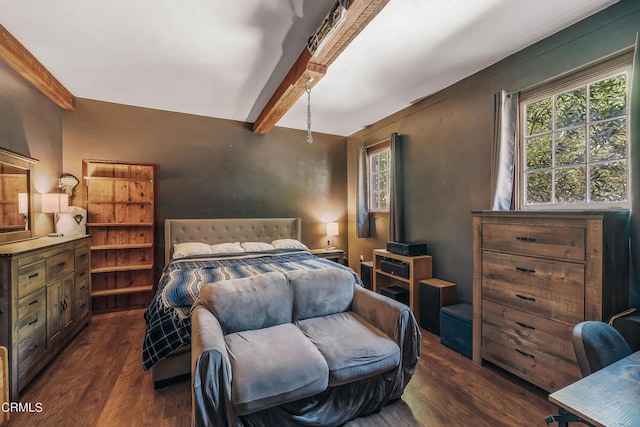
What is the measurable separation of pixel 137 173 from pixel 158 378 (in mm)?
2883

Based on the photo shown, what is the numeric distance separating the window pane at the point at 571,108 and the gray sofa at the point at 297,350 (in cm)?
204

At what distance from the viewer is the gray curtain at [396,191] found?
3668 mm

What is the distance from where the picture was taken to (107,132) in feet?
11.5

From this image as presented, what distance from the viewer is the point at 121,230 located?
369 centimetres

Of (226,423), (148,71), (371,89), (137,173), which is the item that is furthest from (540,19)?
(137,173)

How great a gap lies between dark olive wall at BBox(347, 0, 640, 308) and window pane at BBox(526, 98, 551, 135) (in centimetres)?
20

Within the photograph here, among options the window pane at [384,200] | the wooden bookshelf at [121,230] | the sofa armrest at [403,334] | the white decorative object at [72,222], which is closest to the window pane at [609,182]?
the sofa armrest at [403,334]

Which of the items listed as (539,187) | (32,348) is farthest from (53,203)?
(539,187)

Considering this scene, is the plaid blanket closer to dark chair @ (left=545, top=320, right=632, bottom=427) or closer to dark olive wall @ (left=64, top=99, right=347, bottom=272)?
dark olive wall @ (left=64, top=99, right=347, bottom=272)

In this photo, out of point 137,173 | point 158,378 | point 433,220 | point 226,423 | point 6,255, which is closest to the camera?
point 226,423

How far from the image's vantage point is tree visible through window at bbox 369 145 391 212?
4.23 m

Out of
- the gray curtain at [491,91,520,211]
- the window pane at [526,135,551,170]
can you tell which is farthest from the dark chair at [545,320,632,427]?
the window pane at [526,135,551,170]

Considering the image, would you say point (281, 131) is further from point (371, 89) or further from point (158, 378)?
point (158, 378)

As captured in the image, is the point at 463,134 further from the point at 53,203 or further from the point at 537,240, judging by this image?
the point at 53,203
